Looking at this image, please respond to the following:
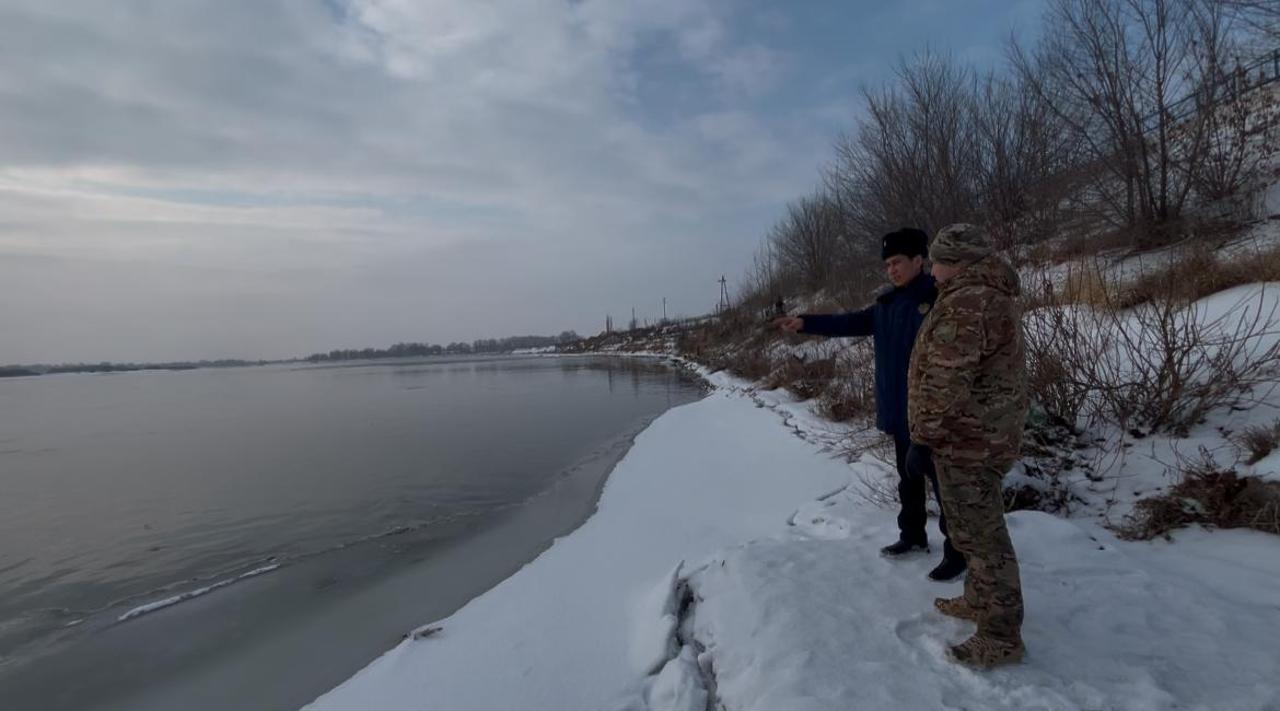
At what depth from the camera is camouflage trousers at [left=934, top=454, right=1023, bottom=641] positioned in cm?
229

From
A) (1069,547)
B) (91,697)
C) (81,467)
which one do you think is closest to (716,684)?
(1069,547)

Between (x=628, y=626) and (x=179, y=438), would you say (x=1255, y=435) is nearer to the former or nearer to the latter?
(x=628, y=626)

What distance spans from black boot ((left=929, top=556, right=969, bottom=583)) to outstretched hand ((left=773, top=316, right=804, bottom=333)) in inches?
61.2

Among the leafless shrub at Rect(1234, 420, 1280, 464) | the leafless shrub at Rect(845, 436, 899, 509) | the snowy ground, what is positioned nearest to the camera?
the snowy ground

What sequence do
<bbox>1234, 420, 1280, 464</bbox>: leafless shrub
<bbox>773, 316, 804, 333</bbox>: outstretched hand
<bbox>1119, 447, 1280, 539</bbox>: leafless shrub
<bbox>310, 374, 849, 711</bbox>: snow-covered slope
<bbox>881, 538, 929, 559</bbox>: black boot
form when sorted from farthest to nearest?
<bbox>773, 316, 804, 333</bbox>: outstretched hand
<bbox>1234, 420, 1280, 464</bbox>: leafless shrub
<bbox>881, 538, 929, 559</bbox>: black boot
<bbox>1119, 447, 1280, 539</bbox>: leafless shrub
<bbox>310, 374, 849, 711</bbox>: snow-covered slope

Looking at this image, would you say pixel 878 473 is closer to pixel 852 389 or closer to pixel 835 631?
pixel 835 631

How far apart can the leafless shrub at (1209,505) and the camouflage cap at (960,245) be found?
8.31ft

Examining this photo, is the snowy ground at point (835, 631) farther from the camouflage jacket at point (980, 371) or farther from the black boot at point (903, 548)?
the camouflage jacket at point (980, 371)

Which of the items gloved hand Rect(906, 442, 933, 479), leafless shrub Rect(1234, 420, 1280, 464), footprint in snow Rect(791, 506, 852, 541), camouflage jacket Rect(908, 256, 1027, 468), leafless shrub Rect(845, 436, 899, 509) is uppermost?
camouflage jacket Rect(908, 256, 1027, 468)

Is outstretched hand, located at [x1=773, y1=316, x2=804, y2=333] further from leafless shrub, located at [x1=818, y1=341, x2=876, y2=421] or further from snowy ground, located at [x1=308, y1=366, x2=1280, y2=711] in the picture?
leafless shrub, located at [x1=818, y1=341, x2=876, y2=421]

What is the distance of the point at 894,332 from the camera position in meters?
3.32

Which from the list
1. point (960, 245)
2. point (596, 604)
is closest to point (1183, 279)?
point (960, 245)

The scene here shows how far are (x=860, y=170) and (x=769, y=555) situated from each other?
1321 centimetres

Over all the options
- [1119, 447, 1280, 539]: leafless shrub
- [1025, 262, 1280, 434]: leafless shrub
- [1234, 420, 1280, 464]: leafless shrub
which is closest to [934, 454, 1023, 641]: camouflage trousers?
[1119, 447, 1280, 539]: leafless shrub
